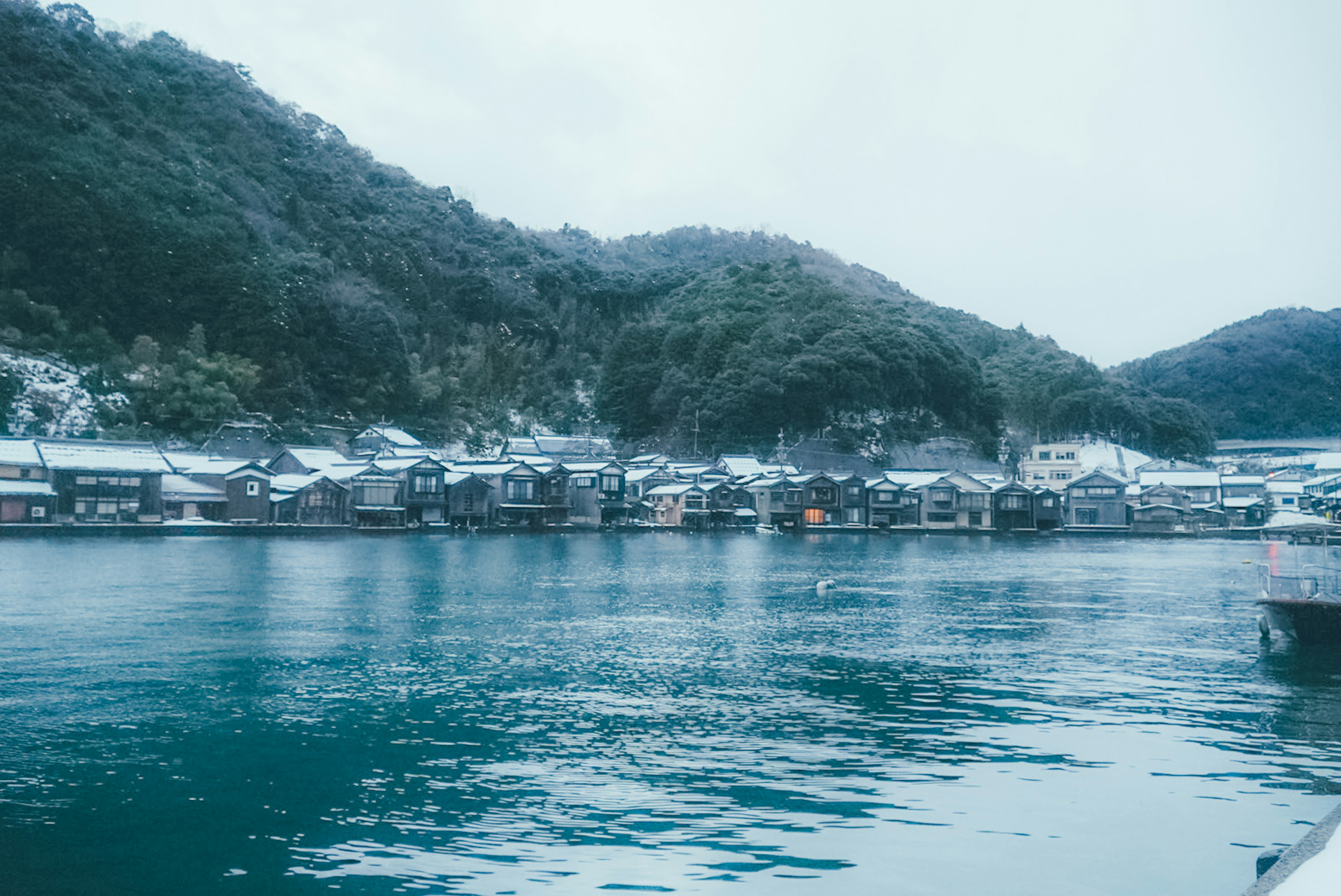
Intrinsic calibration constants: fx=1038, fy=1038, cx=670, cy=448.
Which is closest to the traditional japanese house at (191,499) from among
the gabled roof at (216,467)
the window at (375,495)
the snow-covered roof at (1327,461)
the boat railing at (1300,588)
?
the gabled roof at (216,467)

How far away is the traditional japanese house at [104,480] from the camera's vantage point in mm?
39125

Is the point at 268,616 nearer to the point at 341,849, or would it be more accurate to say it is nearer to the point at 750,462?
the point at 341,849

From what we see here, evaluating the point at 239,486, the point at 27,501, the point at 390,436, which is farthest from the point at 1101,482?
the point at 27,501

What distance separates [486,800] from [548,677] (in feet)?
18.2

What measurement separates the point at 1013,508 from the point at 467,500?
31321mm

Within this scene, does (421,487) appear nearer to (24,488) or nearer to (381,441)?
(381,441)

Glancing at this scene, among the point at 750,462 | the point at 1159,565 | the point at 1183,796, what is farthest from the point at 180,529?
the point at 1183,796

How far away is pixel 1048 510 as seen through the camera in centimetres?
6062

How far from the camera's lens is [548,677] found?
44.7ft

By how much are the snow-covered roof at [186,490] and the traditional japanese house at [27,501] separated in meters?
4.35

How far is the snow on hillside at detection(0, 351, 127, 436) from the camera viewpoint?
46.2 meters

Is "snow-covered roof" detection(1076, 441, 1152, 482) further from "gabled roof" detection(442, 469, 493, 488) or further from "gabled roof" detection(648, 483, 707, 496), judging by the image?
"gabled roof" detection(442, 469, 493, 488)

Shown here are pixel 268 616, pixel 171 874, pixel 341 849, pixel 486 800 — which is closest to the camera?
pixel 171 874

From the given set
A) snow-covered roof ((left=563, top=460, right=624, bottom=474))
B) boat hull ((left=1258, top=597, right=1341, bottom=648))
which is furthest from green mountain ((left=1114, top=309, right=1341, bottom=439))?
boat hull ((left=1258, top=597, right=1341, bottom=648))
